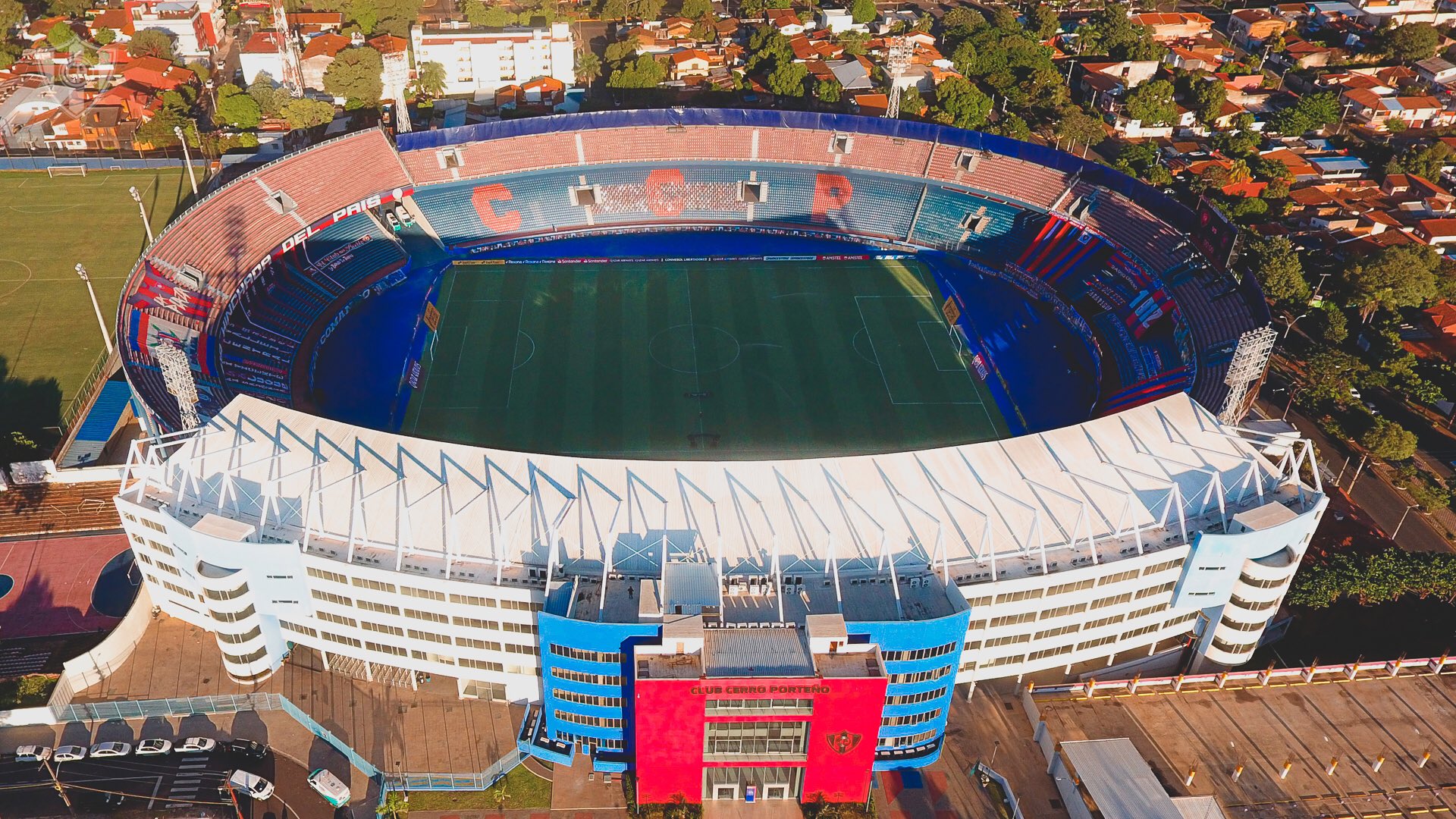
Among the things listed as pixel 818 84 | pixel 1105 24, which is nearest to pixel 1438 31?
pixel 1105 24

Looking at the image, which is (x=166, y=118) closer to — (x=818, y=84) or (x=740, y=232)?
(x=740, y=232)

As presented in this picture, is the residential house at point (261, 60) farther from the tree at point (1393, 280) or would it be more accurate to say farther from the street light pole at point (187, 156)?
the tree at point (1393, 280)

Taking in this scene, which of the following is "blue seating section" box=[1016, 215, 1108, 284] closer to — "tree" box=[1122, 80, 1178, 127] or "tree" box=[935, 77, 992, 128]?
"tree" box=[935, 77, 992, 128]

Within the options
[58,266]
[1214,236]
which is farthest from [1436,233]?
[58,266]

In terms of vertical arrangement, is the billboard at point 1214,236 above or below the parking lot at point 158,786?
above

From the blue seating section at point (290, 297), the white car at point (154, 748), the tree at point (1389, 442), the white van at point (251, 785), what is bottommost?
the white car at point (154, 748)

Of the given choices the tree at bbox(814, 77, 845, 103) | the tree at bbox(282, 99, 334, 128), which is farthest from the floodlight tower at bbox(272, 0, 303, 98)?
the tree at bbox(814, 77, 845, 103)

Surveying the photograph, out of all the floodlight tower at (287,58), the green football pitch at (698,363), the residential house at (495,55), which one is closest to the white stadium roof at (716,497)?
the green football pitch at (698,363)
